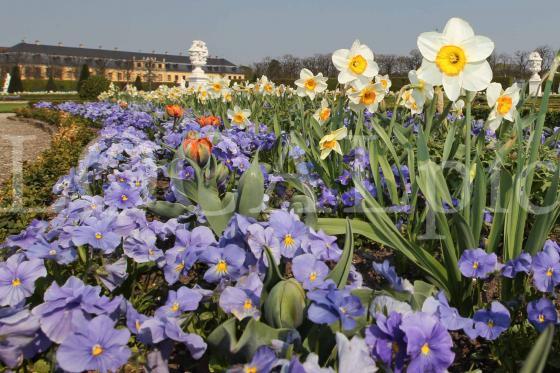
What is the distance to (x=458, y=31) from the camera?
161 centimetres

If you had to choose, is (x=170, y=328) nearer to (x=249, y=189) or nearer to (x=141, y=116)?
(x=249, y=189)

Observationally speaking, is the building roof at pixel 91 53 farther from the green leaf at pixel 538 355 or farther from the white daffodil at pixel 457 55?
the green leaf at pixel 538 355

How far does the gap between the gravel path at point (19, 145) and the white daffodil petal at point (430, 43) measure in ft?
16.5

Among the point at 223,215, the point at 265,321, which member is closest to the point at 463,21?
the point at 223,215

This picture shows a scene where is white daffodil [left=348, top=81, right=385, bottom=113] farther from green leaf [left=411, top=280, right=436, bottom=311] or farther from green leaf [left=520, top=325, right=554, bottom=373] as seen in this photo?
green leaf [left=520, top=325, right=554, bottom=373]

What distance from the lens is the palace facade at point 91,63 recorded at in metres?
82.2

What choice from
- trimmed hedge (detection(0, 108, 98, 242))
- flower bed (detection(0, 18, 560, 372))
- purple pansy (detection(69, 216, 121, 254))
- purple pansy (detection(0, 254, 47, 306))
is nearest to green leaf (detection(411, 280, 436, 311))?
flower bed (detection(0, 18, 560, 372))

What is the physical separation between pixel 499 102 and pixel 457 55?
496mm

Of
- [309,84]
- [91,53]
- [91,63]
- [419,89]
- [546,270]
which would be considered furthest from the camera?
[91,53]

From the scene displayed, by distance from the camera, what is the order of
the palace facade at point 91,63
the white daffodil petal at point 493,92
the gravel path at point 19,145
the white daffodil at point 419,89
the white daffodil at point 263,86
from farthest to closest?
the palace facade at point 91,63, the white daffodil at point 263,86, the gravel path at point 19,145, the white daffodil at point 419,89, the white daffodil petal at point 493,92

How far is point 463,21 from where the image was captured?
1.62 m

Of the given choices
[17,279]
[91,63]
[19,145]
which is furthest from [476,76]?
[91,63]

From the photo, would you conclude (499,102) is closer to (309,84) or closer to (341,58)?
(341,58)

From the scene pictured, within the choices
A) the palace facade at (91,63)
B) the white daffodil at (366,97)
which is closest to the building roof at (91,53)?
the palace facade at (91,63)
